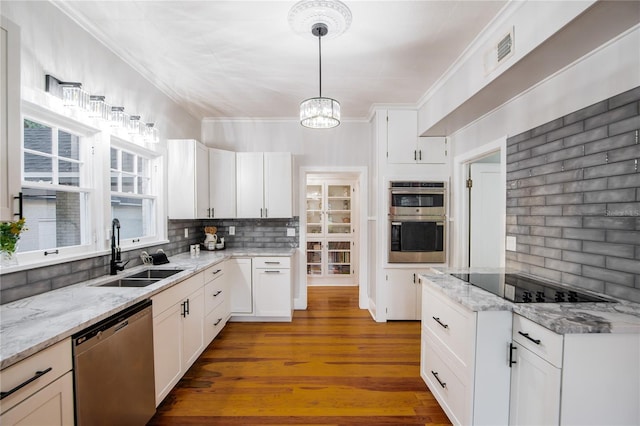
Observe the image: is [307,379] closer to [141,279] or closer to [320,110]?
[141,279]

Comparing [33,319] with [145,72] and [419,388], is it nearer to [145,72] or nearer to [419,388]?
[145,72]

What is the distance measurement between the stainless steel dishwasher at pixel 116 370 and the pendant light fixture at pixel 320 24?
5.49ft

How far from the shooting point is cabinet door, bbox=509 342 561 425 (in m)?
1.21

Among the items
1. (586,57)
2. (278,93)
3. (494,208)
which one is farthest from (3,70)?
(494,208)

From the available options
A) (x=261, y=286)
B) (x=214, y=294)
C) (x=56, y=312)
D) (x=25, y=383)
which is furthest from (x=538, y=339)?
(x=261, y=286)

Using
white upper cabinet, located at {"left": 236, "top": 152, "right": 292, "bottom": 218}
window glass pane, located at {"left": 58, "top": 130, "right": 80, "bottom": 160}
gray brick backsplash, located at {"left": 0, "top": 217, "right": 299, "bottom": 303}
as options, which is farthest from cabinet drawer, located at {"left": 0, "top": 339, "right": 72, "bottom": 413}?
white upper cabinet, located at {"left": 236, "top": 152, "right": 292, "bottom": 218}

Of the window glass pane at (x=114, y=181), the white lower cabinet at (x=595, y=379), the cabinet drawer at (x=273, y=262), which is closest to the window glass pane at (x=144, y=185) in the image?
the window glass pane at (x=114, y=181)

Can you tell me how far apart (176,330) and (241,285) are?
4.36 feet

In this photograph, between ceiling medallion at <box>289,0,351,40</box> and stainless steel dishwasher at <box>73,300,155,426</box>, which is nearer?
stainless steel dishwasher at <box>73,300,155,426</box>

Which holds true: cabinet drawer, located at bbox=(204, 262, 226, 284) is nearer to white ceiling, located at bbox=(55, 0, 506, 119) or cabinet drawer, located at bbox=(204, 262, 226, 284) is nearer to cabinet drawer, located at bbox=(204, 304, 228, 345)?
cabinet drawer, located at bbox=(204, 304, 228, 345)

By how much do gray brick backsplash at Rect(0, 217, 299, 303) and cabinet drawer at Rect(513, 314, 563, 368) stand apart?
269 centimetres

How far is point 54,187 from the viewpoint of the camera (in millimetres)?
1829

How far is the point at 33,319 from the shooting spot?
1.28 metres

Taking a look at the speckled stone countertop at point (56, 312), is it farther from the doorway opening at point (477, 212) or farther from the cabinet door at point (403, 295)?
the doorway opening at point (477, 212)
